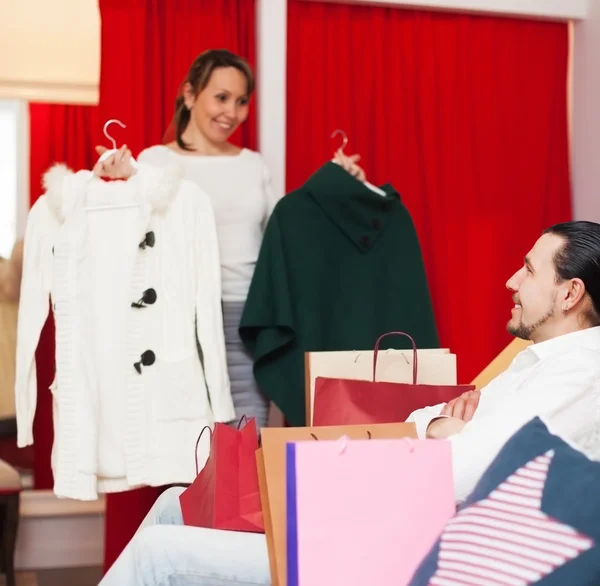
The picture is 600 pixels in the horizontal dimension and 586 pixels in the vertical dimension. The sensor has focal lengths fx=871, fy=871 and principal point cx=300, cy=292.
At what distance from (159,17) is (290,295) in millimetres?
1215

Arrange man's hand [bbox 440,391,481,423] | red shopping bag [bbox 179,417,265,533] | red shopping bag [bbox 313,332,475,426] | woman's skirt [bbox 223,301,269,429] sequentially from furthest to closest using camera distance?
1. woman's skirt [bbox 223,301,269,429]
2. red shopping bag [bbox 313,332,475,426]
3. man's hand [bbox 440,391,481,423]
4. red shopping bag [bbox 179,417,265,533]

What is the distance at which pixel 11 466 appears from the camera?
11.2ft

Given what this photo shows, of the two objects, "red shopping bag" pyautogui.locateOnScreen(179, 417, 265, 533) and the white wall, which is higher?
the white wall

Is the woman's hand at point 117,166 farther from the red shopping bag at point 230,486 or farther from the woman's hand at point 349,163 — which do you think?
the red shopping bag at point 230,486

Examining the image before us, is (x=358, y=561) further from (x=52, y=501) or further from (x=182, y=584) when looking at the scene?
(x=52, y=501)

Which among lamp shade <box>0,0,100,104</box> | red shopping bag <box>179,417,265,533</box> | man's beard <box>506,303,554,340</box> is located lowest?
red shopping bag <box>179,417,265,533</box>

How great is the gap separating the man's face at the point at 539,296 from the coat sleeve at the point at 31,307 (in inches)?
58.2

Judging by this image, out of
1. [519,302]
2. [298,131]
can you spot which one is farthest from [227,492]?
[298,131]

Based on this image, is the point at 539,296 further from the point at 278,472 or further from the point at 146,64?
the point at 146,64

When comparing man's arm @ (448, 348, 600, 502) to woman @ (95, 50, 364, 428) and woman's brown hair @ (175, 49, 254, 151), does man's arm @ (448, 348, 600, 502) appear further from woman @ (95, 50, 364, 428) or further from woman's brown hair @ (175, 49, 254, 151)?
woman's brown hair @ (175, 49, 254, 151)

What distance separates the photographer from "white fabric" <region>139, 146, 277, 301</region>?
2.92m

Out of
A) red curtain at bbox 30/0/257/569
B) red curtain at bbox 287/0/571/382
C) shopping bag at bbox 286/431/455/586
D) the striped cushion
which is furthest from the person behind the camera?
red curtain at bbox 287/0/571/382

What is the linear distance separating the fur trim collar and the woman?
0.83ft

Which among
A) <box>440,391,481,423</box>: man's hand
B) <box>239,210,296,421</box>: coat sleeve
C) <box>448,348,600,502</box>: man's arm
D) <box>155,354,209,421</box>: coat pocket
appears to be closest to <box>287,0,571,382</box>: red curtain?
<box>239,210,296,421</box>: coat sleeve
